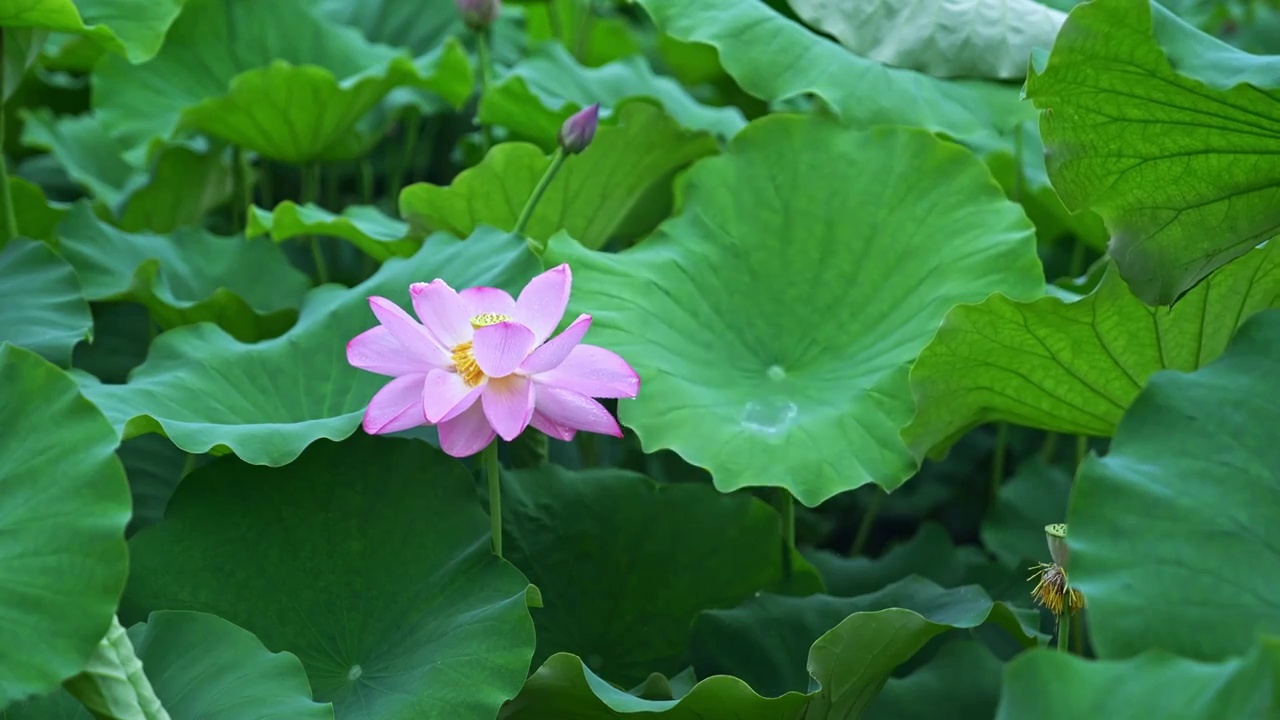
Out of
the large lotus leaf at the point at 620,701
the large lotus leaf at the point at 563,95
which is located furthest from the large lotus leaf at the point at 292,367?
the large lotus leaf at the point at 563,95

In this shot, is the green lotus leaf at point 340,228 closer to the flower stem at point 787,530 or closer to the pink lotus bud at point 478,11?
the pink lotus bud at point 478,11

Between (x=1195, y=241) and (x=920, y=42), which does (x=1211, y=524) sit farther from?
(x=920, y=42)

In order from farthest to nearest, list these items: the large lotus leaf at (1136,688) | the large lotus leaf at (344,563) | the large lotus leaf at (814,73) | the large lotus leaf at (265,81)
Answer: the large lotus leaf at (265,81) < the large lotus leaf at (814,73) < the large lotus leaf at (344,563) < the large lotus leaf at (1136,688)

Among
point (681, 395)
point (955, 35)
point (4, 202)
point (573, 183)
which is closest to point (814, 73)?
point (955, 35)

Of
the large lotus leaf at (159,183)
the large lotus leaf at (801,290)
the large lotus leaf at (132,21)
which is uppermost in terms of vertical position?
the large lotus leaf at (132,21)

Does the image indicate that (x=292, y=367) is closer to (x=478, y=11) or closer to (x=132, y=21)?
(x=132, y=21)

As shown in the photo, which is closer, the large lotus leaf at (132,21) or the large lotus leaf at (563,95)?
the large lotus leaf at (132,21)

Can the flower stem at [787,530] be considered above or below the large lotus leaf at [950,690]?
below
